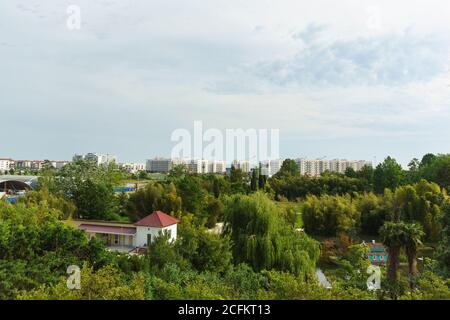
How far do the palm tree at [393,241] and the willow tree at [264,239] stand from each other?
2049 millimetres

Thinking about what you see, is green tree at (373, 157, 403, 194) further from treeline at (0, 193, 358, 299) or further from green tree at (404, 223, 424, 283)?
treeline at (0, 193, 358, 299)

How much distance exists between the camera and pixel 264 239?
10.7 meters

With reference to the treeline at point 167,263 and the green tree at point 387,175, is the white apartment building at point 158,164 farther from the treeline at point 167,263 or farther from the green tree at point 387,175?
the treeline at point 167,263

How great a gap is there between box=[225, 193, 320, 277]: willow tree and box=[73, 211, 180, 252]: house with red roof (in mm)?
4691

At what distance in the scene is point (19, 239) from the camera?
780cm

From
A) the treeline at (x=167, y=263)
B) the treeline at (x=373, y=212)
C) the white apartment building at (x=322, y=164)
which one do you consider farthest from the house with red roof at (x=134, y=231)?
the white apartment building at (x=322, y=164)

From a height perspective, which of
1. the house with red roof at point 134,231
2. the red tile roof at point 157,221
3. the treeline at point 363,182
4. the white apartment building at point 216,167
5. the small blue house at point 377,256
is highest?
the white apartment building at point 216,167

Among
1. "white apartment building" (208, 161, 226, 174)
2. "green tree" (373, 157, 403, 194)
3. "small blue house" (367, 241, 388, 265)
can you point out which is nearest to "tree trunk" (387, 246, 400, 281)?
"small blue house" (367, 241, 388, 265)

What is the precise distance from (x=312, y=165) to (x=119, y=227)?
67615 millimetres

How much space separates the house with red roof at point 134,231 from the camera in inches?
618

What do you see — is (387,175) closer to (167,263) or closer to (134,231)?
(134,231)
